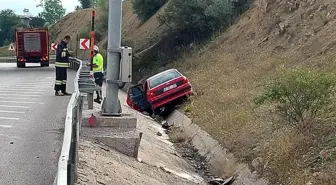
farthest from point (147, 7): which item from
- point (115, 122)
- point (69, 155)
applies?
point (69, 155)

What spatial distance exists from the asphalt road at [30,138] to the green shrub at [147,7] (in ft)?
111

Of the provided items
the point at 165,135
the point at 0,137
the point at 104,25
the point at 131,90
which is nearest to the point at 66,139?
the point at 0,137

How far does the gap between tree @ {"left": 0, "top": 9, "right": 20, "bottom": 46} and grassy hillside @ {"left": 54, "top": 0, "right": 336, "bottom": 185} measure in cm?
7716

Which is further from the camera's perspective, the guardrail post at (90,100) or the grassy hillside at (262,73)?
the guardrail post at (90,100)

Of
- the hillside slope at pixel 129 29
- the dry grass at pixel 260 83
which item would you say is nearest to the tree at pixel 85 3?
the hillside slope at pixel 129 29

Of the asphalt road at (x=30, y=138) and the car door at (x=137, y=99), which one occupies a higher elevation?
the asphalt road at (x=30, y=138)

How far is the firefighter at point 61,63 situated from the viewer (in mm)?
19172

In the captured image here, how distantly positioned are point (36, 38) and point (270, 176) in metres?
39.1

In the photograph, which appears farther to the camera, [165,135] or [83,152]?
[165,135]

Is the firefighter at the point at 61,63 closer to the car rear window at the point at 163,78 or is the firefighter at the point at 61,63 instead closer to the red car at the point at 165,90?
the red car at the point at 165,90

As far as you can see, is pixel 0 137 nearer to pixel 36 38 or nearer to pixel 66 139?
pixel 66 139

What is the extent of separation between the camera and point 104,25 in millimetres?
68750

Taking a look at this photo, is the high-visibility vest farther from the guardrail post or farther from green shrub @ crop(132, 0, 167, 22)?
green shrub @ crop(132, 0, 167, 22)

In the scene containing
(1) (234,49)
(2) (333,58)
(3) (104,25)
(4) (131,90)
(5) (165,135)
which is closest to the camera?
(2) (333,58)
